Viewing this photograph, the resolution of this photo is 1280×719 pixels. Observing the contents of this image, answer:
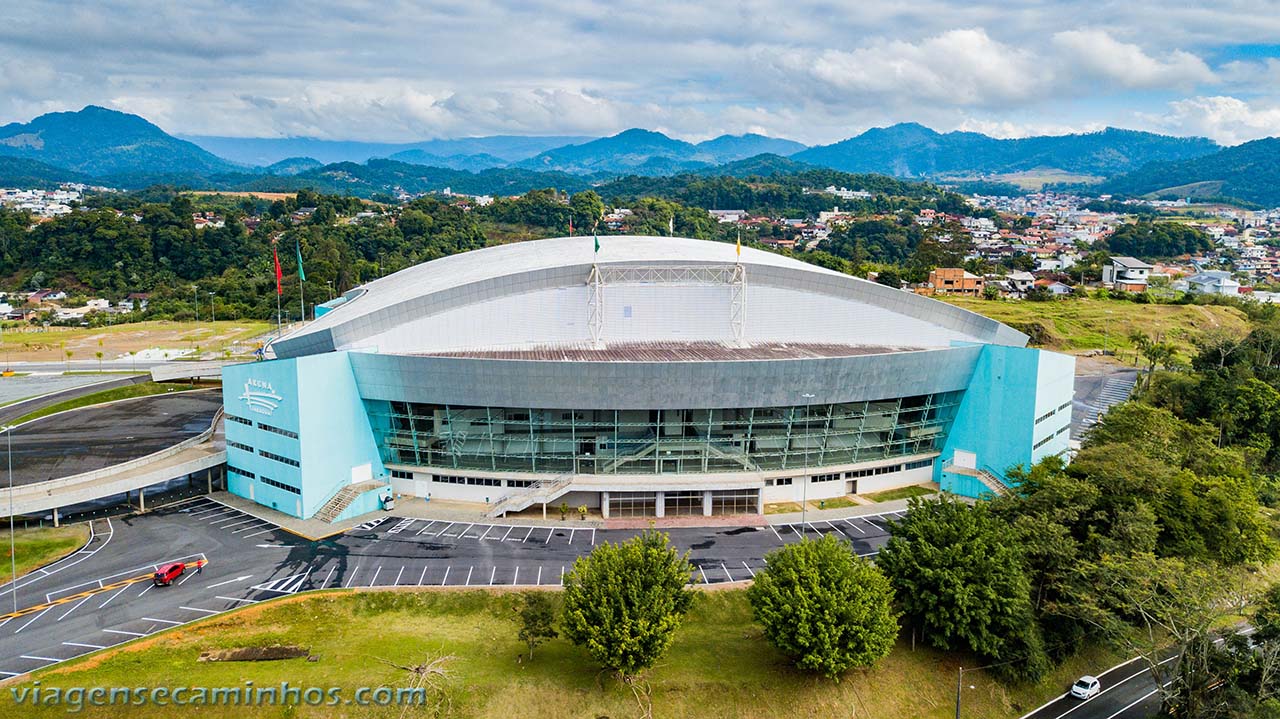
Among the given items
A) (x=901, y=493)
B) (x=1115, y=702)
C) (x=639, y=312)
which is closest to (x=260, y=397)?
(x=639, y=312)

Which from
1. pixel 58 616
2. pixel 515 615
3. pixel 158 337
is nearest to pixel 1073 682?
pixel 515 615

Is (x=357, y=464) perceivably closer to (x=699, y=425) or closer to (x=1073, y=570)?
(x=699, y=425)

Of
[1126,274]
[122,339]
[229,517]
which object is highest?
[1126,274]

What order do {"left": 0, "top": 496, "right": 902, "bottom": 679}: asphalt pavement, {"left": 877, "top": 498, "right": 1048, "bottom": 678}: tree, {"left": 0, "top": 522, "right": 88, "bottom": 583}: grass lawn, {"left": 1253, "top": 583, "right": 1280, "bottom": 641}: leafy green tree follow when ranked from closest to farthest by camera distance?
{"left": 1253, "top": 583, "right": 1280, "bottom": 641}: leafy green tree
{"left": 877, "top": 498, "right": 1048, "bottom": 678}: tree
{"left": 0, "top": 496, "right": 902, "bottom": 679}: asphalt pavement
{"left": 0, "top": 522, "right": 88, "bottom": 583}: grass lawn

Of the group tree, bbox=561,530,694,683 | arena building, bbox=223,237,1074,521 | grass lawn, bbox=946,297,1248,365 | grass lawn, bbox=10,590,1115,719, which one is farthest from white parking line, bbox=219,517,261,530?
grass lawn, bbox=946,297,1248,365

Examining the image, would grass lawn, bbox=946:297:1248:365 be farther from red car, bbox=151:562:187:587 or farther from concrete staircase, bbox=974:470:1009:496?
red car, bbox=151:562:187:587

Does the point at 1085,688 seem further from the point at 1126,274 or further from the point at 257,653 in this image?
the point at 1126,274
